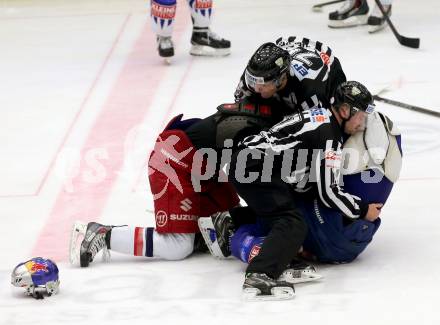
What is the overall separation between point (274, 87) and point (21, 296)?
3.57 ft

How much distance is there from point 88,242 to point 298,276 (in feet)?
2.58

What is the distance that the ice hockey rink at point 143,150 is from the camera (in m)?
3.91

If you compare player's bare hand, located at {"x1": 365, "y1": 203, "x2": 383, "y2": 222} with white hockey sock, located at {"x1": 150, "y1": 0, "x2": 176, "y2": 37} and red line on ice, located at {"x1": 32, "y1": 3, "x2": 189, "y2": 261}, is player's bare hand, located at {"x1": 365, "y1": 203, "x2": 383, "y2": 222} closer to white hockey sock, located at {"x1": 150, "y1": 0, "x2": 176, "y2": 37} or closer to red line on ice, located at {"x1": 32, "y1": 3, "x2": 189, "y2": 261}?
red line on ice, located at {"x1": 32, "y1": 3, "x2": 189, "y2": 261}

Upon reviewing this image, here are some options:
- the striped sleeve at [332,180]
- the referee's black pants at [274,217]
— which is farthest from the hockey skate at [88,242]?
the striped sleeve at [332,180]

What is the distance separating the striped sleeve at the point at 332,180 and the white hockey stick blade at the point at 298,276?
233mm

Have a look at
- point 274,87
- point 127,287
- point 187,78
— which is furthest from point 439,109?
point 127,287

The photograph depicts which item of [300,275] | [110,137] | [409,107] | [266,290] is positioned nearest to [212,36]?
[110,137]

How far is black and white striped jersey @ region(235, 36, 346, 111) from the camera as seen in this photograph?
4.27 m

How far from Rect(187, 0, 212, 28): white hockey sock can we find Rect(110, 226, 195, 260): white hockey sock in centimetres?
296

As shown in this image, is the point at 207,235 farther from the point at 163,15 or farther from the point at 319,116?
the point at 163,15

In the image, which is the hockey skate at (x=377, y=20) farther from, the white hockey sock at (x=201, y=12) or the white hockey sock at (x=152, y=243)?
the white hockey sock at (x=152, y=243)

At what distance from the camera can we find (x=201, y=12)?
23.4 feet

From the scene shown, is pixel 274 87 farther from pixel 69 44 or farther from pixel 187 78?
pixel 69 44

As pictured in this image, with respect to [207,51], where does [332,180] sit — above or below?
above
